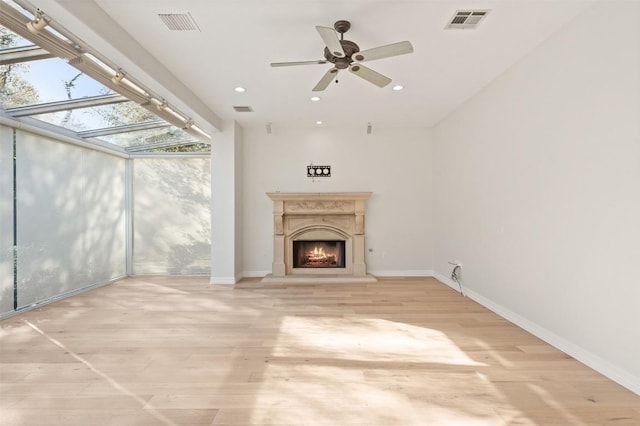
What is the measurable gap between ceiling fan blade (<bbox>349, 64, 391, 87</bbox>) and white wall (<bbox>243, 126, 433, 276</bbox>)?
2.87 m

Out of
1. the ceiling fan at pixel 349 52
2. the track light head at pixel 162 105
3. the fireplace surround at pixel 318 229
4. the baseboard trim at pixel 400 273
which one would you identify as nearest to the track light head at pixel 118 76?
the track light head at pixel 162 105

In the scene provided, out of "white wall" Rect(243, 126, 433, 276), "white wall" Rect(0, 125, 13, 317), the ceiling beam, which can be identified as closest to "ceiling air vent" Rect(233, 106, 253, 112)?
"white wall" Rect(243, 126, 433, 276)

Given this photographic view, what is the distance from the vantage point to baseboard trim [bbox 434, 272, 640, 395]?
2.05m

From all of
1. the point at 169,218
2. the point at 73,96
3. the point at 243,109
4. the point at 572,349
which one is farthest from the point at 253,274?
the point at 572,349

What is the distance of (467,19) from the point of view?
2525 mm

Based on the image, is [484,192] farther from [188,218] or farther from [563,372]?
[188,218]

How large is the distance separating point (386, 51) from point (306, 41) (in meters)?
0.85

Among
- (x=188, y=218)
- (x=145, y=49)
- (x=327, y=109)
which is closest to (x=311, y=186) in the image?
(x=327, y=109)

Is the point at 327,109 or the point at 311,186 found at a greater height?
the point at 327,109

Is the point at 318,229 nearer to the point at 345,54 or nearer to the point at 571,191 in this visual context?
the point at 345,54

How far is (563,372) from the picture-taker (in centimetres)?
224

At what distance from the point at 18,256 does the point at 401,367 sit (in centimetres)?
453

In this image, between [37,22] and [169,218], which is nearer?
[37,22]

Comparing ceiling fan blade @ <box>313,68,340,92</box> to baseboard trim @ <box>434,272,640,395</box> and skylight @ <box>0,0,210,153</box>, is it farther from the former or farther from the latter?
baseboard trim @ <box>434,272,640,395</box>
